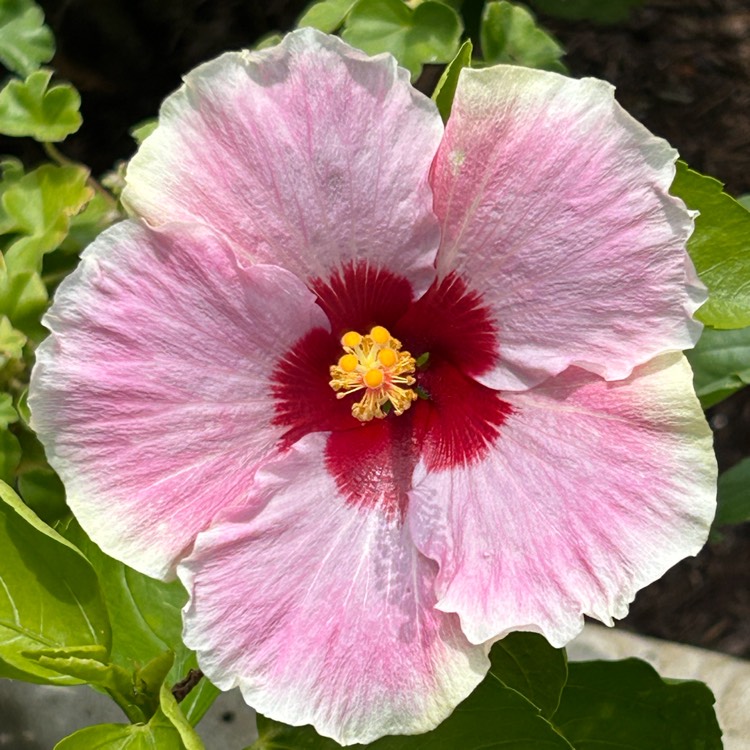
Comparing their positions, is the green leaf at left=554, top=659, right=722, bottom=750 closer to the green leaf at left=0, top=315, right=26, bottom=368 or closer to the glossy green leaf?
the glossy green leaf

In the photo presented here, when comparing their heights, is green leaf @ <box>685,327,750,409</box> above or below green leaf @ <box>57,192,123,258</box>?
below

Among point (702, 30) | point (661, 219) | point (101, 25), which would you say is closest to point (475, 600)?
point (661, 219)

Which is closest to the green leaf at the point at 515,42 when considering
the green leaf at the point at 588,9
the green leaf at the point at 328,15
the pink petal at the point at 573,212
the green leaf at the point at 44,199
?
the green leaf at the point at 328,15

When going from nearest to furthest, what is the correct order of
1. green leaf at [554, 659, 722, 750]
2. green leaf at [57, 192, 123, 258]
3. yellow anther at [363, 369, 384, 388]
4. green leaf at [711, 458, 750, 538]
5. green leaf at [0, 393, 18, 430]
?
yellow anther at [363, 369, 384, 388], green leaf at [0, 393, 18, 430], green leaf at [57, 192, 123, 258], green leaf at [554, 659, 722, 750], green leaf at [711, 458, 750, 538]

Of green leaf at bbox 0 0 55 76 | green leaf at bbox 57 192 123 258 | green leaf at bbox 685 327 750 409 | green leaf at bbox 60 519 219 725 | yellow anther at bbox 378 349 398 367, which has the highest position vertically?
green leaf at bbox 0 0 55 76

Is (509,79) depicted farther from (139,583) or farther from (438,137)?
(139,583)

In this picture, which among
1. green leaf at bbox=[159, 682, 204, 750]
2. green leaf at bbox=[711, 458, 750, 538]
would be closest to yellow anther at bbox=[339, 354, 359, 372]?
green leaf at bbox=[159, 682, 204, 750]

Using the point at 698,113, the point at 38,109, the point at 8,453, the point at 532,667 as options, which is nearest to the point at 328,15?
the point at 38,109
